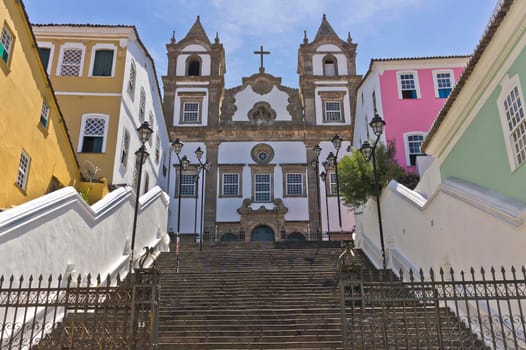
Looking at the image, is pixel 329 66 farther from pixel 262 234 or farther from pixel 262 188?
pixel 262 234

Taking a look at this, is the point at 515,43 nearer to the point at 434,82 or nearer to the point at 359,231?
the point at 359,231

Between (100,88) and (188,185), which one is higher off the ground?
(100,88)

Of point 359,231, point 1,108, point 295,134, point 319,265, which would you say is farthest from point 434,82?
point 1,108

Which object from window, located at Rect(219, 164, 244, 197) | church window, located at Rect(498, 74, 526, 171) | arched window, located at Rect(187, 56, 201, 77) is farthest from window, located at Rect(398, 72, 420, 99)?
arched window, located at Rect(187, 56, 201, 77)

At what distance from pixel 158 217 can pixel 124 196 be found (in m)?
4.89

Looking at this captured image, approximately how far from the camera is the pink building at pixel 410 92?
74.0 feet

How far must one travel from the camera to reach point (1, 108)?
1129 centimetres

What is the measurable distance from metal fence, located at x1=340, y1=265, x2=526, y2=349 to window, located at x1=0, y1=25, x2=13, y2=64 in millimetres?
8710

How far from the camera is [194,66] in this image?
3472cm

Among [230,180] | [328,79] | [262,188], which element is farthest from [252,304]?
[328,79]

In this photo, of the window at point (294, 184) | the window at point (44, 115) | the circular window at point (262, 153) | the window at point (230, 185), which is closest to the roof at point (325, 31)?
the circular window at point (262, 153)

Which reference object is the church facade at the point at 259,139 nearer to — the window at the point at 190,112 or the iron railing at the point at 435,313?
the window at the point at 190,112

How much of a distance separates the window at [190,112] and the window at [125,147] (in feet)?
36.9

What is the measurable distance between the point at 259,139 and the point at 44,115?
748 inches
